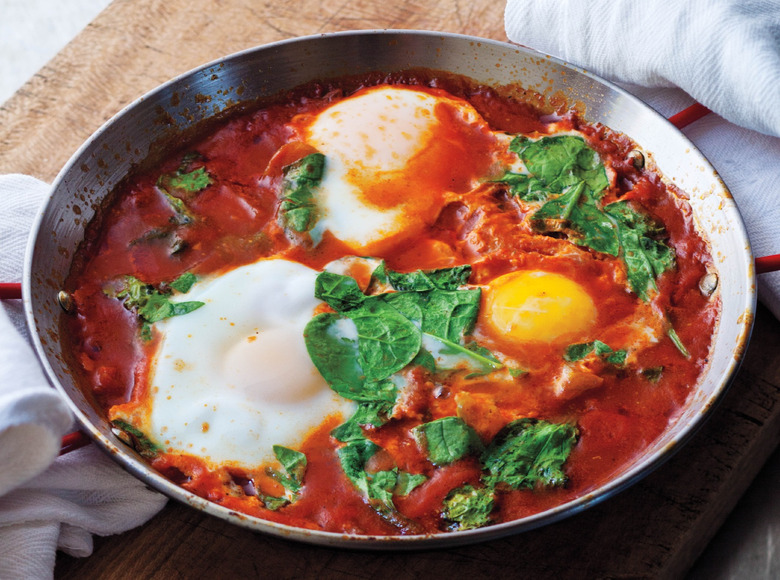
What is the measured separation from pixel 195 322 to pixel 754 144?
91.7 inches

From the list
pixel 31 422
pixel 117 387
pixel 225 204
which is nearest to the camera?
pixel 31 422

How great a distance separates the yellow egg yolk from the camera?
2.58 meters

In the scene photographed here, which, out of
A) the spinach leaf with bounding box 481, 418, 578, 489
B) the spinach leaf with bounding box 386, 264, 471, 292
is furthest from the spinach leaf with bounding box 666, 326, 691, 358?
the spinach leaf with bounding box 386, 264, 471, 292

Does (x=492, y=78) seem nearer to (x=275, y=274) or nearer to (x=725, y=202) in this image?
(x=725, y=202)

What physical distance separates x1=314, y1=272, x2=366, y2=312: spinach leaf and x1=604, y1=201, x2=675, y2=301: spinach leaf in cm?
99

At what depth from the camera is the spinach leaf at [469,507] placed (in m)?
2.17

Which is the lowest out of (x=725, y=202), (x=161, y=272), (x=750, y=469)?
(x=750, y=469)

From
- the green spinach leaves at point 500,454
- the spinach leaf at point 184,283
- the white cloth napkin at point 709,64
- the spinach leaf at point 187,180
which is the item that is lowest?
the green spinach leaves at point 500,454

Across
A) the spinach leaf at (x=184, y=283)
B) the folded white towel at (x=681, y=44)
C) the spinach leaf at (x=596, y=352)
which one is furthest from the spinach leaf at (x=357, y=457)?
the folded white towel at (x=681, y=44)

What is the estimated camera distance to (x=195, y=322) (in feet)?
Result: 8.43

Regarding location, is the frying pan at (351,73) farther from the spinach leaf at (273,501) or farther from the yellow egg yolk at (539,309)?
the yellow egg yolk at (539,309)

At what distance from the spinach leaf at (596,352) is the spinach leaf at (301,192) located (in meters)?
1.08

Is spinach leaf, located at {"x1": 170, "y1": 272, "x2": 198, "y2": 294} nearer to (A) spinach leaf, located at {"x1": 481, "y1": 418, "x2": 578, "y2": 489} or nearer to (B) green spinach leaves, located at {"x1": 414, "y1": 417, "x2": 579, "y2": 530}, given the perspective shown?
(B) green spinach leaves, located at {"x1": 414, "y1": 417, "x2": 579, "y2": 530}

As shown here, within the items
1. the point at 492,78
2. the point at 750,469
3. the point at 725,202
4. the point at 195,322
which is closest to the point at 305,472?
the point at 195,322
